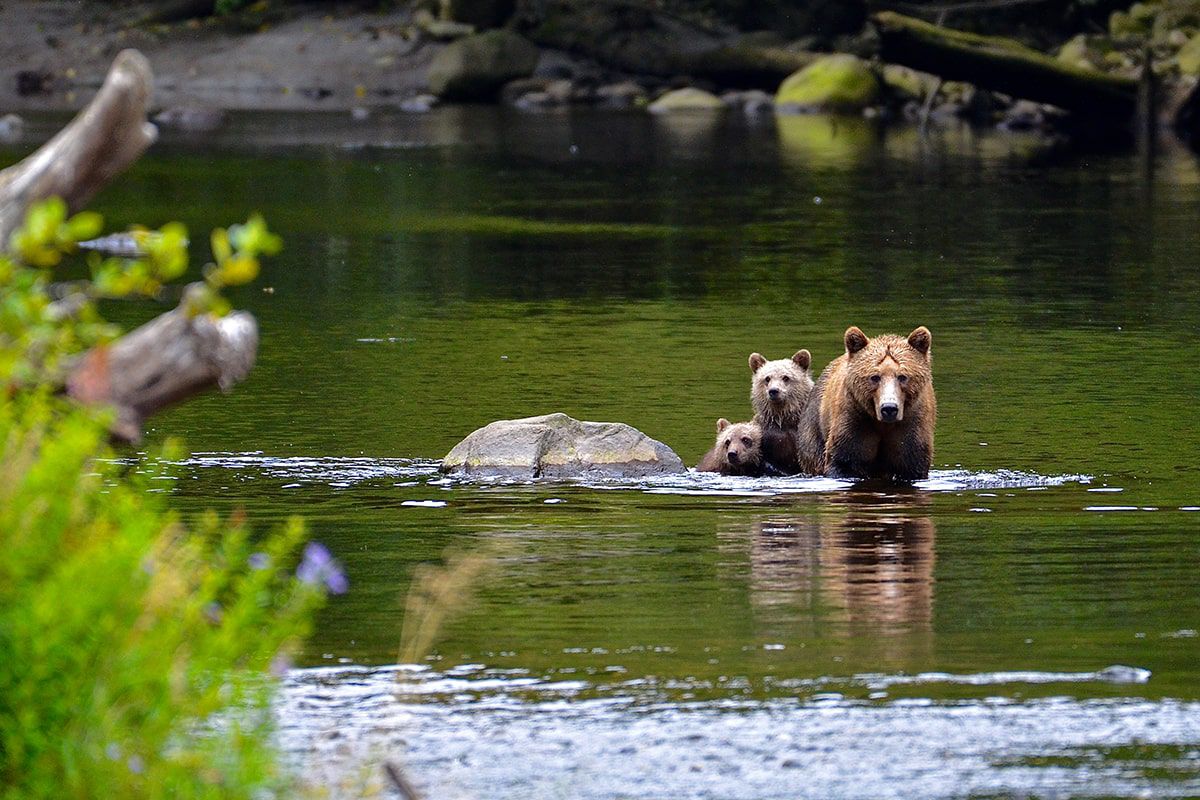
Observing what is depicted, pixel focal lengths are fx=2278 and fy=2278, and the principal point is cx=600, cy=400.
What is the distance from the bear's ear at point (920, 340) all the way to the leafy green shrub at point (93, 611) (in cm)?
773

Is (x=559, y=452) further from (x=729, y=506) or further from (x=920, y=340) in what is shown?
(x=920, y=340)

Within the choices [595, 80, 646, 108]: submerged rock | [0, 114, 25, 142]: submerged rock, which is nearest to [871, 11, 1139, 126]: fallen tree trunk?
[595, 80, 646, 108]: submerged rock

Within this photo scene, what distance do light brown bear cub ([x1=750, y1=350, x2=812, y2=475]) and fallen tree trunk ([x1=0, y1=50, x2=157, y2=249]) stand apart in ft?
26.8

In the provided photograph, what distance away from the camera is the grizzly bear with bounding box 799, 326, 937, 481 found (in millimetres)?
12711

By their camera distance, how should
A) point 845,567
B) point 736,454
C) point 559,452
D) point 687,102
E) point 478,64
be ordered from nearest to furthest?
1. point 845,567
2. point 559,452
3. point 736,454
4. point 687,102
5. point 478,64

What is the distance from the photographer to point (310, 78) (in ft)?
189

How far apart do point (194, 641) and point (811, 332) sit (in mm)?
13264

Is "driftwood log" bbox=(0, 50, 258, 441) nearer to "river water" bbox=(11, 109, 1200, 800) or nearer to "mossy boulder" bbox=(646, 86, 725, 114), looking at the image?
"river water" bbox=(11, 109, 1200, 800)

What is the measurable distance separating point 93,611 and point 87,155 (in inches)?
60.0

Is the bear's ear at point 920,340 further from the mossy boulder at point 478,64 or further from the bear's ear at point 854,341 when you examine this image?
the mossy boulder at point 478,64

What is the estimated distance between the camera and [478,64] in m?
55.0

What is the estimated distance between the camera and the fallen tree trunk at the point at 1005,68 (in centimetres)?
3431

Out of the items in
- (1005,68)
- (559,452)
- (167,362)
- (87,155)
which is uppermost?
(87,155)

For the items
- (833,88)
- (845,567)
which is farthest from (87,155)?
(833,88)
